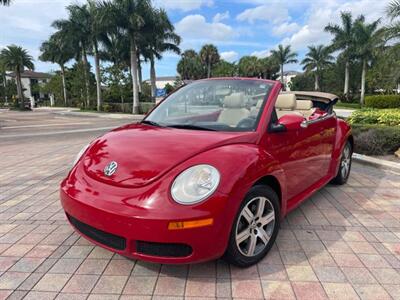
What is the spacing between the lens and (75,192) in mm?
2600

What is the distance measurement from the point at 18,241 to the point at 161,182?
1.88 m

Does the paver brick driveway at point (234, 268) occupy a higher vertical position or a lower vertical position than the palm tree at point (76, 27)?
lower

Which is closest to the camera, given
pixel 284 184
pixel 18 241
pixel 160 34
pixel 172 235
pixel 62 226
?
pixel 172 235

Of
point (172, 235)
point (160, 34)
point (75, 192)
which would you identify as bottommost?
point (172, 235)

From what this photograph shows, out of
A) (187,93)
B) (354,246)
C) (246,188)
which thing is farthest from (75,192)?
(354,246)

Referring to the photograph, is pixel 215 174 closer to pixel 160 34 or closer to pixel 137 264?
pixel 137 264

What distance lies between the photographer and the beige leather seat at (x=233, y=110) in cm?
314

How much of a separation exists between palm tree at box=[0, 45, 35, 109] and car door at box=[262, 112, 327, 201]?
4890cm

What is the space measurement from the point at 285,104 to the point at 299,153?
0.62 m

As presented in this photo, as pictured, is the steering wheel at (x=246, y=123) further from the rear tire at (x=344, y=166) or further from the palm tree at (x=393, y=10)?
the palm tree at (x=393, y=10)

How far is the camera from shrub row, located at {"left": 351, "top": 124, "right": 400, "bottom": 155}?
6777 mm

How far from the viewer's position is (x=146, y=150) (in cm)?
265

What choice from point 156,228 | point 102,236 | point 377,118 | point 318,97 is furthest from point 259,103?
point 377,118

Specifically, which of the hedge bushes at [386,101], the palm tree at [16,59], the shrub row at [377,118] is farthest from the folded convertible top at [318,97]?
the palm tree at [16,59]
